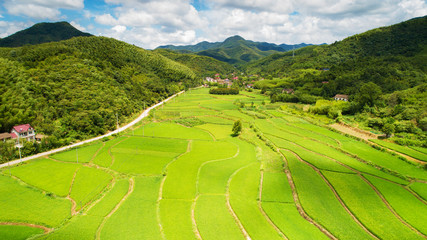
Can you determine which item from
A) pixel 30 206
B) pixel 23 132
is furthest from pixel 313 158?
pixel 23 132

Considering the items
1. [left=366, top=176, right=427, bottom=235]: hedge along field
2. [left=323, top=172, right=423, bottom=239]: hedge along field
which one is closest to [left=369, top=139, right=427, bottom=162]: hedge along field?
[left=366, top=176, right=427, bottom=235]: hedge along field

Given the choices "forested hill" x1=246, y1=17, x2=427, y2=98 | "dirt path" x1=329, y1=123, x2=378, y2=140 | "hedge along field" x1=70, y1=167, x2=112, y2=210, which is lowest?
"hedge along field" x1=70, y1=167, x2=112, y2=210

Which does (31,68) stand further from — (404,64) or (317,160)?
(404,64)

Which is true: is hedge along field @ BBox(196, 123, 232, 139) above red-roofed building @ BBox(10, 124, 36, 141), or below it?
below

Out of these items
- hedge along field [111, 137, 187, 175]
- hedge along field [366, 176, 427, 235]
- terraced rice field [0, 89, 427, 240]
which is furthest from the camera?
hedge along field [111, 137, 187, 175]

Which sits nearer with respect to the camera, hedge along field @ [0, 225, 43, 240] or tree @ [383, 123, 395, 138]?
hedge along field @ [0, 225, 43, 240]

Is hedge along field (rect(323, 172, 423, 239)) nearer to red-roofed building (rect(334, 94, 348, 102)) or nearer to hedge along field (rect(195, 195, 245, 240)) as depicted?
hedge along field (rect(195, 195, 245, 240))

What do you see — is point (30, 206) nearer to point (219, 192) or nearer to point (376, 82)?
point (219, 192)
